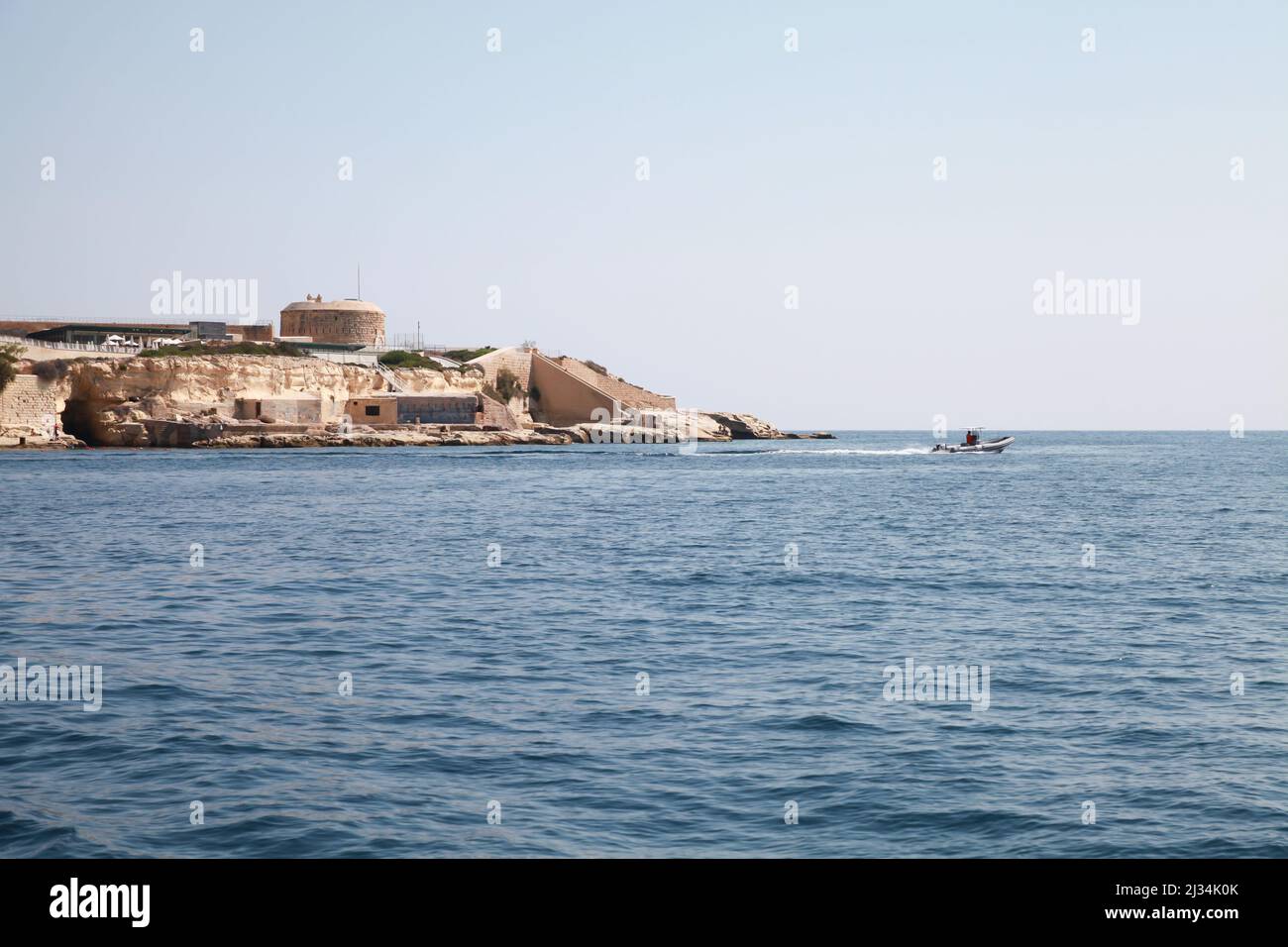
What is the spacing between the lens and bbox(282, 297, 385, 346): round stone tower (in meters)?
118

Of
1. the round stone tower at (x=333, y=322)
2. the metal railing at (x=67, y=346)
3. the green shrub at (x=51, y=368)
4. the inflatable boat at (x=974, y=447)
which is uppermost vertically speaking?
the round stone tower at (x=333, y=322)

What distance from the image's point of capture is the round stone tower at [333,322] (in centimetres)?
11794

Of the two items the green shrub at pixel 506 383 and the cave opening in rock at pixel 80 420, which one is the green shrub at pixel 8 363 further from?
the green shrub at pixel 506 383

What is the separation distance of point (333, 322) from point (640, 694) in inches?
4378

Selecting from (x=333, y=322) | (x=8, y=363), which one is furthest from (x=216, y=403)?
(x=333, y=322)

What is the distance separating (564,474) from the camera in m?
63.8

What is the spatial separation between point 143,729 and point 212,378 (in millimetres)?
82402

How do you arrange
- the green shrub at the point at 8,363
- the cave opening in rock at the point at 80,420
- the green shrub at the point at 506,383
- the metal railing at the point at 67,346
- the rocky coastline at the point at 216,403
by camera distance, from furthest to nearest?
the green shrub at the point at 506,383 < the cave opening in rock at the point at 80,420 < the metal railing at the point at 67,346 < the rocky coastline at the point at 216,403 < the green shrub at the point at 8,363

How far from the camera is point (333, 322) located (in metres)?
118

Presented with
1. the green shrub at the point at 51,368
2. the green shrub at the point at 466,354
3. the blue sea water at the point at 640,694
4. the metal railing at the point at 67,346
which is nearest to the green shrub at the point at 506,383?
the green shrub at the point at 466,354

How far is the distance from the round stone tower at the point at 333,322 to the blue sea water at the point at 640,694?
290 feet

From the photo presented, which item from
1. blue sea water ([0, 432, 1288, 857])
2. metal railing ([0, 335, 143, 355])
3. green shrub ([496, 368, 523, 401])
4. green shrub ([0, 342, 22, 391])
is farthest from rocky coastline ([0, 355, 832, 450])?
blue sea water ([0, 432, 1288, 857])
